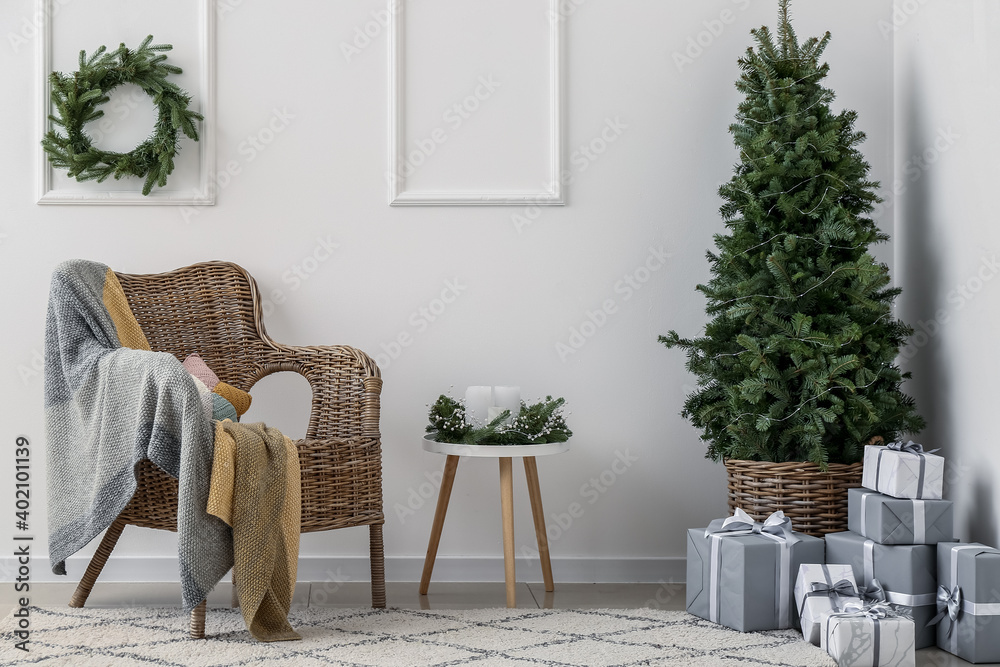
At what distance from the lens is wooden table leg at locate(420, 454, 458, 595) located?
2.07 metres

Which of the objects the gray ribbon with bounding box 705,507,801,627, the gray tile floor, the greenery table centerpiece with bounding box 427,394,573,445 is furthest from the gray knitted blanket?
the gray ribbon with bounding box 705,507,801,627

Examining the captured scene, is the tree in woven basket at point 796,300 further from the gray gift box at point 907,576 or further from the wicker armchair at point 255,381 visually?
the wicker armchair at point 255,381

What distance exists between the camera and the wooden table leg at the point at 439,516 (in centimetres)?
207

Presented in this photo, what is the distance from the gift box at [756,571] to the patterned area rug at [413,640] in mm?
37

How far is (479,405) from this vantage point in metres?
1.99

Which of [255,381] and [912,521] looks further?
[255,381]

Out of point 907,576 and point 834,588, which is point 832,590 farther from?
point 907,576

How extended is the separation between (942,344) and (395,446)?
1508mm

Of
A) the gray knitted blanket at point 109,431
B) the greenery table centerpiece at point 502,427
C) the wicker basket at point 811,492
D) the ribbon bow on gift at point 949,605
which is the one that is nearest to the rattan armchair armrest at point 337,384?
the greenery table centerpiece at point 502,427

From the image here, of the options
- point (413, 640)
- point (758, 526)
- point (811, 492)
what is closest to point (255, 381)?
point (413, 640)

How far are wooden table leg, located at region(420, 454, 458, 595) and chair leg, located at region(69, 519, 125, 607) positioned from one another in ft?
2.53

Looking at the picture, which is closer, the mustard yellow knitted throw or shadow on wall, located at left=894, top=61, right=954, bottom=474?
the mustard yellow knitted throw

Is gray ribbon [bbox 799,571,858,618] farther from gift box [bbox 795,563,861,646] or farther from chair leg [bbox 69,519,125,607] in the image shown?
chair leg [bbox 69,519,125,607]

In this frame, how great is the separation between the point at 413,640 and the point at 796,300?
1196mm
